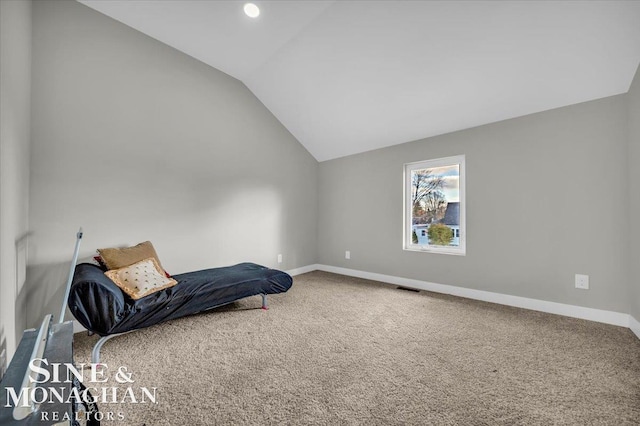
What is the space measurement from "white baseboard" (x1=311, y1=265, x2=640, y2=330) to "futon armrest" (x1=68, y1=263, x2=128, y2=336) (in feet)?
10.7

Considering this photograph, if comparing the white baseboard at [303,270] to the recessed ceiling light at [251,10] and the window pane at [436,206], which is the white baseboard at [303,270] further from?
the recessed ceiling light at [251,10]

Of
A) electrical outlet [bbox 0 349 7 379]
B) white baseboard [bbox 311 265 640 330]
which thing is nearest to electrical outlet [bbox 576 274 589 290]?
white baseboard [bbox 311 265 640 330]

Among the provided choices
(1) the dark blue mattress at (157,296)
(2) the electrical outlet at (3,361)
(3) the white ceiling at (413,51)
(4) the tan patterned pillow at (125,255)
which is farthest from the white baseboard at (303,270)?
(2) the electrical outlet at (3,361)

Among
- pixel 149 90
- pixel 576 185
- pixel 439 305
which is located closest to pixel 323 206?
pixel 439 305

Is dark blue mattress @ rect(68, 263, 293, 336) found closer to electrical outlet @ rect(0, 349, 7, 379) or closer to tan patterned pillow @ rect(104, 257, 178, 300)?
tan patterned pillow @ rect(104, 257, 178, 300)

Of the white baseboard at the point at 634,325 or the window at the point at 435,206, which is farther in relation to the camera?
the window at the point at 435,206

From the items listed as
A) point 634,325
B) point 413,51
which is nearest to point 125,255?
point 413,51

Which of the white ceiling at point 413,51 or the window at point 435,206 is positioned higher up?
the white ceiling at point 413,51

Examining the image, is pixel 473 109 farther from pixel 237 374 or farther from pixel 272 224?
pixel 237 374

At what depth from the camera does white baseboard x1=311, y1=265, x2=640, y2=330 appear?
2412 mm

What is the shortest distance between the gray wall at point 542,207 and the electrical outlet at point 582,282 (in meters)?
0.04

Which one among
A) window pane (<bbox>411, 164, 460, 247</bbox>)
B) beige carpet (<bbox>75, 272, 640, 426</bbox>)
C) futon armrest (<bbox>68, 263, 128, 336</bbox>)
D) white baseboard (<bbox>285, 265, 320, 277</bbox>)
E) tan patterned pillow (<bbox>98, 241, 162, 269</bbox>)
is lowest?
beige carpet (<bbox>75, 272, 640, 426</bbox>)

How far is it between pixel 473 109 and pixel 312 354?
3.06m

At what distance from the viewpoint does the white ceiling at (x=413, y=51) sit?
212 cm
